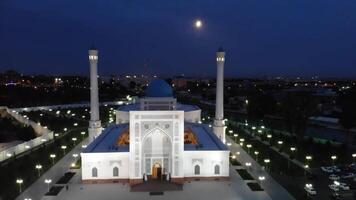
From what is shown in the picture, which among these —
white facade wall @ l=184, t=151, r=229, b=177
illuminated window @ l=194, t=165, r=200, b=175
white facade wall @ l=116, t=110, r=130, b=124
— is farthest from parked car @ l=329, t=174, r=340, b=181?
white facade wall @ l=116, t=110, r=130, b=124

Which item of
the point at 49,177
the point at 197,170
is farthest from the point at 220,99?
the point at 49,177

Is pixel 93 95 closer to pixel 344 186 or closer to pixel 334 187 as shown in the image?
pixel 334 187

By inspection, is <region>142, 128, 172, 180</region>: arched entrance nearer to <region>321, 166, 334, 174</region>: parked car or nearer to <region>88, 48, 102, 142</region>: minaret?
<region>88, 48, 102, 142</region>: minaret

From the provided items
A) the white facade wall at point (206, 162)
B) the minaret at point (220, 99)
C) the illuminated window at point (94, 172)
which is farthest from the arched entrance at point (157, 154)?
the minaret at point (220, 99)

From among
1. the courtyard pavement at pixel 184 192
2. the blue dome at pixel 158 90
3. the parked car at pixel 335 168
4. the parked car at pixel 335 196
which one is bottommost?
the courtyard pavement at pixel 184 192

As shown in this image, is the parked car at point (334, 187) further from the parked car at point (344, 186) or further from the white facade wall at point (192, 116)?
the white facade wall at point (192, 116)

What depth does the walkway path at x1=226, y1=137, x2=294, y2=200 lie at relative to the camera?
85.0 feet

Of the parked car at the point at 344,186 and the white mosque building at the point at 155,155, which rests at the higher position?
the white mosque building at the point at 155,155

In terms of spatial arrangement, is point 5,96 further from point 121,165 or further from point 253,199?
point 253,199

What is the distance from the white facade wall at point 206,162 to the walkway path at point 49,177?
1018 centimetres

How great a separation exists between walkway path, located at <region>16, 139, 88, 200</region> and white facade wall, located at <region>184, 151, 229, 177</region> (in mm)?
10179

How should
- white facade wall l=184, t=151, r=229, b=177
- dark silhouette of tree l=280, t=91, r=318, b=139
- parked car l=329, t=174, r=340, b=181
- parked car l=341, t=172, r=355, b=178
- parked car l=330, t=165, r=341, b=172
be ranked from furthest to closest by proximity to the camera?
1. dark silhouette of tree l=280, t=91, r=318, b=139
2. parked car l=330, t=165, r=341, b=172
3. white facade wall l=184, t=151, r=229, b=177
4. parked car l=341, t=172, r=355, b=178
5. parked car l=329, t=174, r=340, b=181

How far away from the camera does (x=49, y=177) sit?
3047 cm

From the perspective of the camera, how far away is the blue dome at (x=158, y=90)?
107ft
